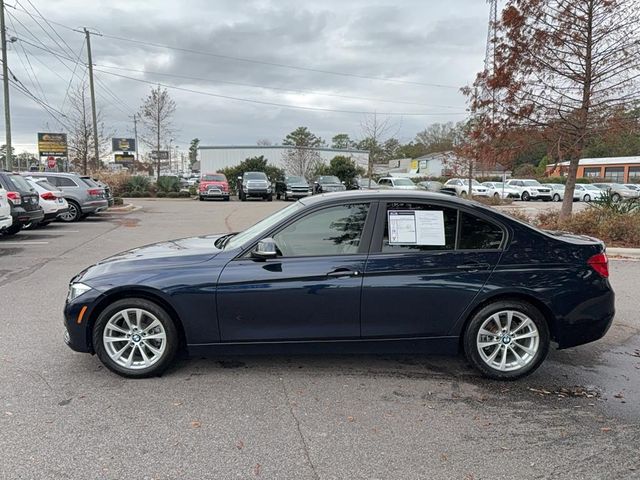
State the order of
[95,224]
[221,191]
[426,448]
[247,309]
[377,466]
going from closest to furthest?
[377,466] → [426,448] → [247,309] → [95,224] → [221,191]

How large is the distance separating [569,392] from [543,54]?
11.2 metres

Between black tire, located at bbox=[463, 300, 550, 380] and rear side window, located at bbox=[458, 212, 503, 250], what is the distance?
485 millimetres

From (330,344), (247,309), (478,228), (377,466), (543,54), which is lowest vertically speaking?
(377,466)

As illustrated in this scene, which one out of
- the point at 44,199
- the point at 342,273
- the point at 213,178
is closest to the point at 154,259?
the point at 342,273

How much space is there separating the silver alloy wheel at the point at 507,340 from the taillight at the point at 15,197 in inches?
435

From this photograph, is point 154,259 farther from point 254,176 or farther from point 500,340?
point 254,176

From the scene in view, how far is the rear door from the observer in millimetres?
3943

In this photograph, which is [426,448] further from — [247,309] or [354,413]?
[247,309]

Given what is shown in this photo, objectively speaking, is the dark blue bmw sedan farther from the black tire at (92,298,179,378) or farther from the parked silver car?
the parked silver car

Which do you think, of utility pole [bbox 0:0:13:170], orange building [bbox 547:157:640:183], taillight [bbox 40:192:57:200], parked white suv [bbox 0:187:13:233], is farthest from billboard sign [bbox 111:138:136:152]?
parked white suv [bbox 0:187:13:233]

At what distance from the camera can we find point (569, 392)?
3932 mm

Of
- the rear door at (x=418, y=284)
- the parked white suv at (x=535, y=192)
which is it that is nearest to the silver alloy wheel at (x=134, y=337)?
the rear door at (x=418, y=284)

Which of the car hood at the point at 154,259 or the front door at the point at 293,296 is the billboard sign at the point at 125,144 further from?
the front door at the point at 293,296

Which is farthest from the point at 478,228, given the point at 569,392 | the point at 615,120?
the point at 615,120
